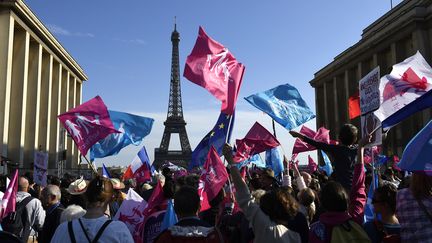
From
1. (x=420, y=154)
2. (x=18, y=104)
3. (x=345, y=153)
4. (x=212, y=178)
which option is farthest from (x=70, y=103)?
(x=420, y=154)

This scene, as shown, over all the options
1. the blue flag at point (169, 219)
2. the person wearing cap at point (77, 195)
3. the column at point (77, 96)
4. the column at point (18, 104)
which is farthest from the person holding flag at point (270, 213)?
the column at point (77, 96)

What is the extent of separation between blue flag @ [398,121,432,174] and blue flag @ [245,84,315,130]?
5.68 m

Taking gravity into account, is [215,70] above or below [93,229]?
above

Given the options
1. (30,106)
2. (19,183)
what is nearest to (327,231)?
(19,183)

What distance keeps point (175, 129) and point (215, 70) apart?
7713 cm

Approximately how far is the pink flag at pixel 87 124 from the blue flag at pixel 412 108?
17.9 feet

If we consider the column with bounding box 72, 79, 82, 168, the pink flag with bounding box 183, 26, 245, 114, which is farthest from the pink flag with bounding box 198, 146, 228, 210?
the column with bounding box 72, 79, 82, 168

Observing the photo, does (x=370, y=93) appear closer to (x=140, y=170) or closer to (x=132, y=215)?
(x=132, y=215)

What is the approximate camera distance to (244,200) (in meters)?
3.65

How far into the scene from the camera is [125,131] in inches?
440

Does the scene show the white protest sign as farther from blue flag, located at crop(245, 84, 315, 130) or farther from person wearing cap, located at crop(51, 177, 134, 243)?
blue flag, located at crop(245, 84, 315, 130)

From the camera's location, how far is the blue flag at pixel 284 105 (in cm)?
943

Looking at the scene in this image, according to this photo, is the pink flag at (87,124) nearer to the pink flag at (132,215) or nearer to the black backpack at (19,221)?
the black backpack at (19,221)

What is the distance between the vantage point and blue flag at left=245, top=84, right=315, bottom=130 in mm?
9430
